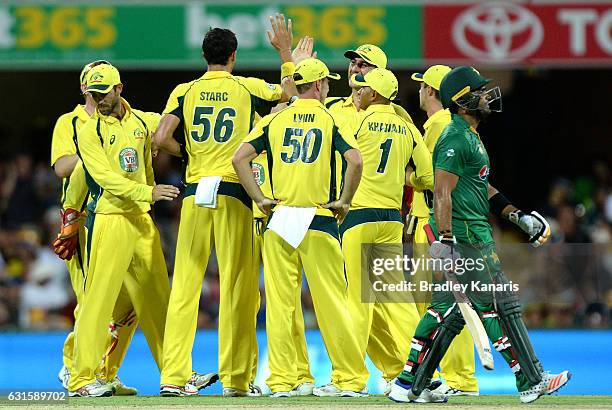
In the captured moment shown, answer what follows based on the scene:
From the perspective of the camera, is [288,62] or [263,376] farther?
[263,376]

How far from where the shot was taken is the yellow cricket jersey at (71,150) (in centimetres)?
962

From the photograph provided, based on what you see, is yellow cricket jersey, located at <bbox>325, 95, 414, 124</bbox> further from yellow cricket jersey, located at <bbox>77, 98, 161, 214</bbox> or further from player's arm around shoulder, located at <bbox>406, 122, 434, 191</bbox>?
yellow cricket jersey, located at <bbox>77, 98, 161, 214</bbox>

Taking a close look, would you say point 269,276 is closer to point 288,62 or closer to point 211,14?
point 288,62

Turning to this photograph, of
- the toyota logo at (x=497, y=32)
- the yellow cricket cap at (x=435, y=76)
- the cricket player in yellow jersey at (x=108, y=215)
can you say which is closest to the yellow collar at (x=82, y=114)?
the cricket player in yellow jersey at (x=108, y=215)

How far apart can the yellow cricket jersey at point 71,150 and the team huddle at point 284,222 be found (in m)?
0.01

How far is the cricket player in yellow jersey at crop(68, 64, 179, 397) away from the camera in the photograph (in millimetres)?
9078

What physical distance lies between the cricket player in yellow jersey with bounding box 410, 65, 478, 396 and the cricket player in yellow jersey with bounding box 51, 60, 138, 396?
2019mm

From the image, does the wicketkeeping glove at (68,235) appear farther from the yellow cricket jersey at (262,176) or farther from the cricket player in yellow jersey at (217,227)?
the yellow cricket jersey at (262,176)

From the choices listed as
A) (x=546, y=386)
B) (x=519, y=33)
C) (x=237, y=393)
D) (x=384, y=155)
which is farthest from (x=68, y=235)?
(x=519, y=33)

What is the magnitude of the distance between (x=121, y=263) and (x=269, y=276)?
1.01 metres

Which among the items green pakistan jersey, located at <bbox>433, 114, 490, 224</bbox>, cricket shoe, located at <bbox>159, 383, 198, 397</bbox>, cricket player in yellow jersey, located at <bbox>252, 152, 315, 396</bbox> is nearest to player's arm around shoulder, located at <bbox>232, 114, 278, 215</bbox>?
cricket player in yellow jersey, located at <bbox>252, 152, 315, 396</bbox>

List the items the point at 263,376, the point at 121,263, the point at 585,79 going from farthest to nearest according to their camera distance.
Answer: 1. the point at 585,79
2. the point at 263,376
3. the point at 121,263

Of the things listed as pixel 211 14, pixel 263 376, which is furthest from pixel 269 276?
pixel 211 14

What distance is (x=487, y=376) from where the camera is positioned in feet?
41.1
